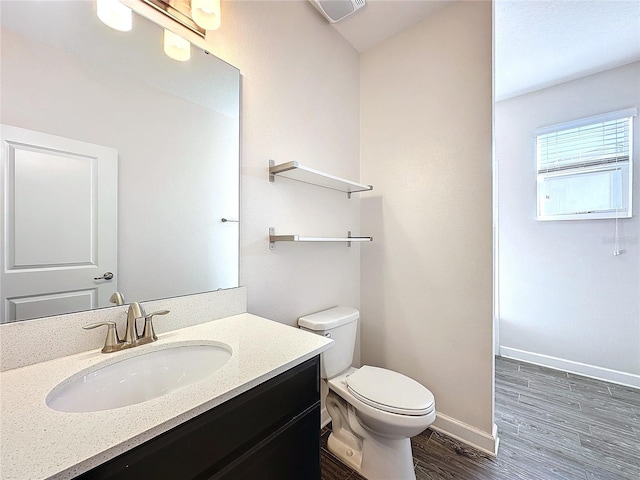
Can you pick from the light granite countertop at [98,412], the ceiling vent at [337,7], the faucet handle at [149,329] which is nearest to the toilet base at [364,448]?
the light granite countertop at [98,412]

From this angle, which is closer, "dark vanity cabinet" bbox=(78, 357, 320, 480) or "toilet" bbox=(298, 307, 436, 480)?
"dark vanity cabinet" bbox=(78, 357, 320, 480)

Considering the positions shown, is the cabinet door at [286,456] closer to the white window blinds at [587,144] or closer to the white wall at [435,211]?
the white wall at [435,211]

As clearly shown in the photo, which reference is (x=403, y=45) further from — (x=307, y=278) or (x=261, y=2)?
(x=307, y=278)

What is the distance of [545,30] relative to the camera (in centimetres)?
186

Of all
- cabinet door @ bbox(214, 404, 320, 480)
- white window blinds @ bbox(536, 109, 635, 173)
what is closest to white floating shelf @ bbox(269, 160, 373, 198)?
cabinet door @ bbox(214, 404, 320, 480)

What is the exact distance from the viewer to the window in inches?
86.3

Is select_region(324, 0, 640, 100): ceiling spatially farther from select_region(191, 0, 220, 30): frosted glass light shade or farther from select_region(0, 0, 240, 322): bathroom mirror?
select_region(0, 0, 240, 322): bathroom mirror

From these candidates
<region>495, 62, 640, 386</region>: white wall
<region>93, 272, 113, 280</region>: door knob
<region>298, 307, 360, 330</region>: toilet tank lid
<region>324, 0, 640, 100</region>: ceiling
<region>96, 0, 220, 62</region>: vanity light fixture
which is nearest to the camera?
<region>93, 272, 113, 280</region>: door knob

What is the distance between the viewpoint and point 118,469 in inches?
19.1

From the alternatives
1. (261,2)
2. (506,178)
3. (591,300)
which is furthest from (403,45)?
(591,300)

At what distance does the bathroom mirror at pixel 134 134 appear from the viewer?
78cm

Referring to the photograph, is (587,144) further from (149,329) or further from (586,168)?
(149,329)

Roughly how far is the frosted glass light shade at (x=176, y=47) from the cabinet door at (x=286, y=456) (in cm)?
144

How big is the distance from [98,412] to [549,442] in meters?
2.24
